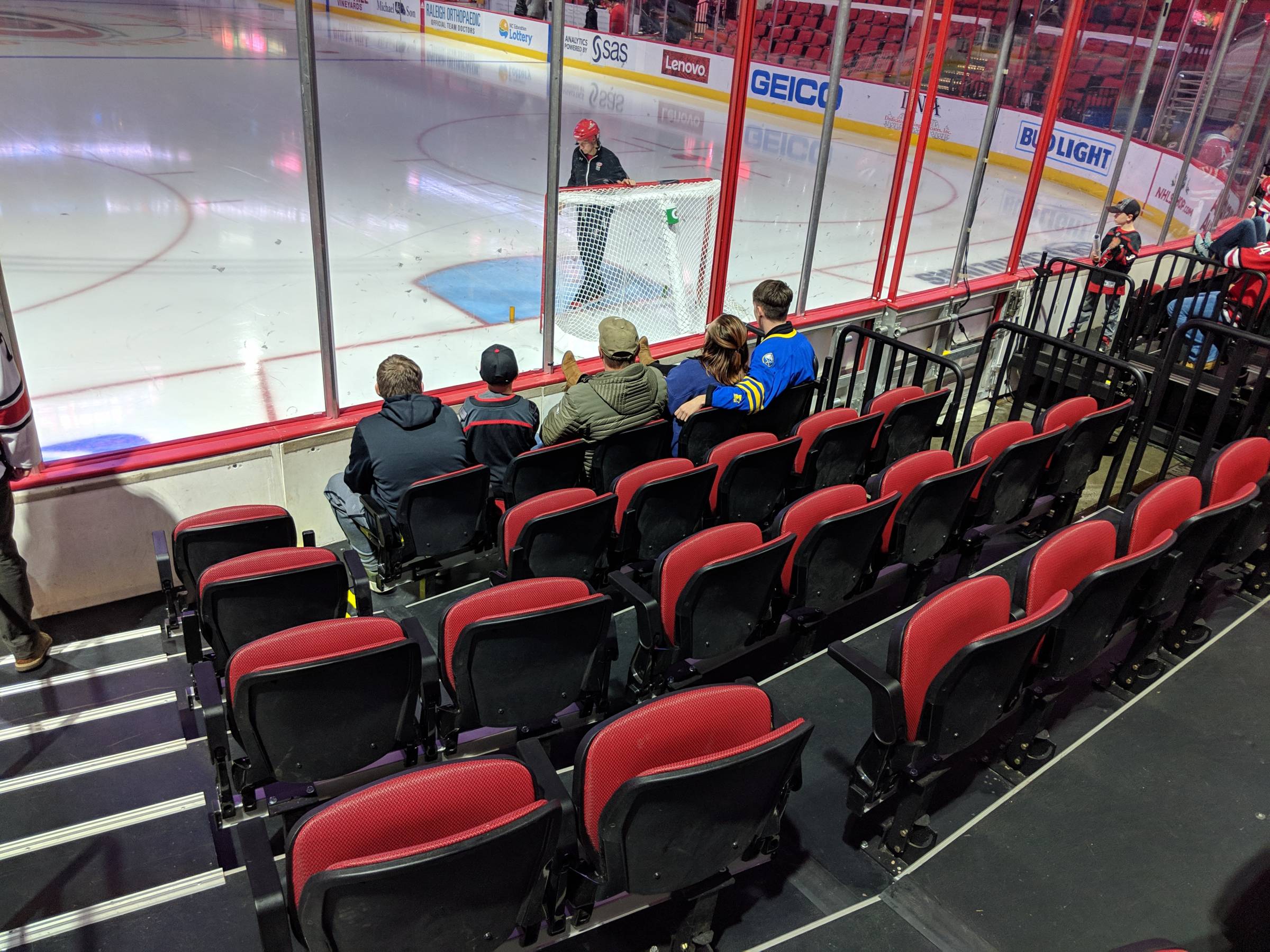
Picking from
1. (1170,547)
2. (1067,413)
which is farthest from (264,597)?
(1067,413)

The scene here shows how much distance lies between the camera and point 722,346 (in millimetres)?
4070

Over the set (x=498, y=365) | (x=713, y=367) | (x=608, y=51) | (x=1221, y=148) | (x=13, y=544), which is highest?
(x=608, y=51)

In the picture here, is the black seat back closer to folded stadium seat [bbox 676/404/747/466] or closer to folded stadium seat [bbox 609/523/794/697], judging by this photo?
folded stadium seat [bbox 609/523/794/697]

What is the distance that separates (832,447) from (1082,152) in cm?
657

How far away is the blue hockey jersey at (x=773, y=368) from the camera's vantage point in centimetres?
412

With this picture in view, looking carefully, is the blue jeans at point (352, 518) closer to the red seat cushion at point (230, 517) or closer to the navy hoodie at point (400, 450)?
the navy hoodie at point (400, 450)

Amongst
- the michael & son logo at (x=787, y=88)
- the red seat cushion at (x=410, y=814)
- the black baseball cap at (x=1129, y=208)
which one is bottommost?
the red seat cushion at (x=410, y=814)

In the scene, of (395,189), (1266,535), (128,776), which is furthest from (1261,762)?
(395,189)

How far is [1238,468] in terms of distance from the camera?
3496 millimetres

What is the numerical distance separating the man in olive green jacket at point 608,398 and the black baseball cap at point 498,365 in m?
0.28

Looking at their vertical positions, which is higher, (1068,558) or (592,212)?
(592,212)

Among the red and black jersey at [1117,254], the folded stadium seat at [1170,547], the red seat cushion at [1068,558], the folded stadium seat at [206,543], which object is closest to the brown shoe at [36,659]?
the folded stadium seat at [206,543]

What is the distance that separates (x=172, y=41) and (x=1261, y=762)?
69.4ft

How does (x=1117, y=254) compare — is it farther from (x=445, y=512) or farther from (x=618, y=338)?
(x=445, y=512)
